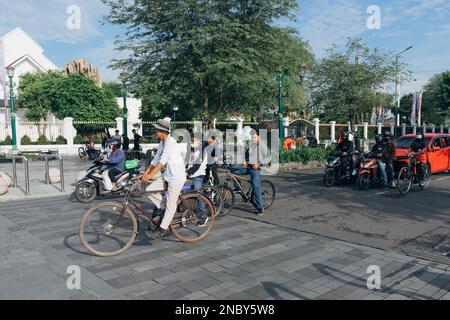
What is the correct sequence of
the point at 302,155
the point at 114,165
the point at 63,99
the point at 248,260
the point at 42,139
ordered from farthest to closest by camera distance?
1. the point at 63,99
2. the point at 42,139
3. the point at 302,155
4. the point at 114,165
5. the point at 248,260

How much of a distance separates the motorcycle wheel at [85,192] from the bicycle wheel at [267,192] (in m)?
4.58

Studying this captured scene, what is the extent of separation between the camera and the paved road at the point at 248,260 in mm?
4316

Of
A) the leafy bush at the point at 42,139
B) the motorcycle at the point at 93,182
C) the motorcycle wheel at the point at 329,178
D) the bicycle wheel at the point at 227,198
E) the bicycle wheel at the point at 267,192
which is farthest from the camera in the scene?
the leafy bush at the point at 42,139

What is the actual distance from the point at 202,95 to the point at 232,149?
12.5 ft

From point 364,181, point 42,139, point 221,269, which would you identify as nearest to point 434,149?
point 364,181

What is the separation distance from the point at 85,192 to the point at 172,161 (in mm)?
5276

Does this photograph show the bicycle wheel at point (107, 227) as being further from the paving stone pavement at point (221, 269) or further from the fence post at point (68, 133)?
the fence post at point (68, 133)

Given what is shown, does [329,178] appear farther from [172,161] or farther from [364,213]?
[172,161]

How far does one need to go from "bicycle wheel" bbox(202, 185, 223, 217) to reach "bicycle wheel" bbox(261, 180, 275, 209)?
1.25 m

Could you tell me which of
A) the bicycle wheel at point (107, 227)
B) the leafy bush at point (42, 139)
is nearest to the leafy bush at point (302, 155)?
the bicycle wheel at point (107, 227)

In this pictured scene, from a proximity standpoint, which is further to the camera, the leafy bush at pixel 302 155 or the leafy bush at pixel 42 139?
the leafy bush at pixel 42 139

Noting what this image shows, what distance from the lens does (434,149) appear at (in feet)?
43.4

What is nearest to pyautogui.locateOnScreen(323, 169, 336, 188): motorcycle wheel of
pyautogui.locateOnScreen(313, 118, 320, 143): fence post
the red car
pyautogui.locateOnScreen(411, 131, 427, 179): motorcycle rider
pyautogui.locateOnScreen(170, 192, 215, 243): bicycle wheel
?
pyautogui.locateOnScreen(411, 131, 427, 179): motorcycle rider

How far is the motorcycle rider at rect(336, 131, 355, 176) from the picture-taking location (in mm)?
11719
